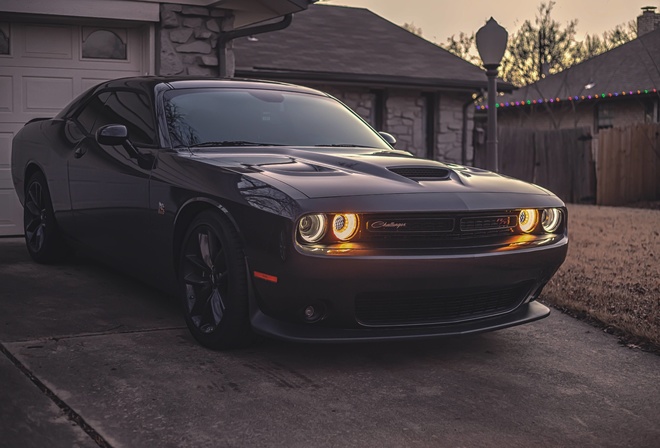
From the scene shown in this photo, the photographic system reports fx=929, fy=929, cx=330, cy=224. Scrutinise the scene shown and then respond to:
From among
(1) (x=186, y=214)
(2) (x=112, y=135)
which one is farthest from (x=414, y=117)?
(1) (x=186, y=214)

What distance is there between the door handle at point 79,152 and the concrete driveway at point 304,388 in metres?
1.17

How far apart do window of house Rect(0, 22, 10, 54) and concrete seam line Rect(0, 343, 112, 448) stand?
18.6 ft

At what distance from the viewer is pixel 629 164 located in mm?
18578

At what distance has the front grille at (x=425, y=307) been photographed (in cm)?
455

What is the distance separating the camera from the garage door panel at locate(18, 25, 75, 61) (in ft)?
31.6

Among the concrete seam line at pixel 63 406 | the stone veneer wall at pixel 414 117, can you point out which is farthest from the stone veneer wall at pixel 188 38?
the stone veneer wall at pixel 414 117

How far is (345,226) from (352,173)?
0.51m

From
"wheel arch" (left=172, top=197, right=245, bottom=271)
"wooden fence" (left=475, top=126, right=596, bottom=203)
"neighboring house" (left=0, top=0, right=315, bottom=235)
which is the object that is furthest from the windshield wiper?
"wooden fence" (left=475, top=126, right=596, bottom=203)

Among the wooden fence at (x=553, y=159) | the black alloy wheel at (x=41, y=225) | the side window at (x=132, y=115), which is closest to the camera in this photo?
the side window at (x=132, y=115)

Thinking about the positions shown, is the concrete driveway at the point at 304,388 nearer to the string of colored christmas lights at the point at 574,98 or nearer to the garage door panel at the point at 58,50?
the garage door panel at the point at 58,50

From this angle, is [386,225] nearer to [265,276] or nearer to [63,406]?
[265,276]

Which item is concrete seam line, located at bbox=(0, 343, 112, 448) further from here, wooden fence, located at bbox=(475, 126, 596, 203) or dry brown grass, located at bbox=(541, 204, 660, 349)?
wooden fence, located at bbox=(475, 126, 596, 203)

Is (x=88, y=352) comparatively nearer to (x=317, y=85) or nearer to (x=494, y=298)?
(x=494, y=298)

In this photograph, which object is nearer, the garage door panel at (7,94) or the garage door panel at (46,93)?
the garage door panel at (7,94)
